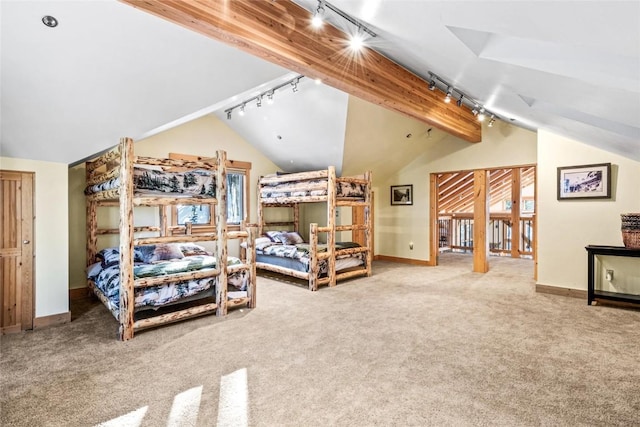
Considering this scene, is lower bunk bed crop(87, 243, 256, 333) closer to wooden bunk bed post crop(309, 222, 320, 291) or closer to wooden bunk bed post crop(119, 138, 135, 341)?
wooden bunk bed post crop(119, 138, 135, 341)

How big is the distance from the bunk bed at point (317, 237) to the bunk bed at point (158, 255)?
1188mm

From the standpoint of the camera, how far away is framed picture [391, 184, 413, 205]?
23.5 feet

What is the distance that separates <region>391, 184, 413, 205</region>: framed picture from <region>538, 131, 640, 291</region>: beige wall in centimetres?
274

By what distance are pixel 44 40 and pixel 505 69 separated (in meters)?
2.82

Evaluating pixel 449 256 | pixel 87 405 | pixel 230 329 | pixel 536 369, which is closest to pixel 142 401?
pixel 87 405

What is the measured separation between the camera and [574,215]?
4.41 m

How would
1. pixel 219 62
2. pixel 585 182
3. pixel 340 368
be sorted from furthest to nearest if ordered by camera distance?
pixel 585 182 < pixel 219 62 < pixel 340 368

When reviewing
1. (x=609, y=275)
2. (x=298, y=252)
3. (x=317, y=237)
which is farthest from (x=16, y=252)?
(x=609, y=275)

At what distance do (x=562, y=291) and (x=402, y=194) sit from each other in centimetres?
353

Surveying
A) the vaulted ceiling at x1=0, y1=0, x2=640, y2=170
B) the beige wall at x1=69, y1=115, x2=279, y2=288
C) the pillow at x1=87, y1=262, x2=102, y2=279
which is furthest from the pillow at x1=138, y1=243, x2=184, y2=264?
the vaulted ceiling at x1=0, y1=0, x2=640, y2=170

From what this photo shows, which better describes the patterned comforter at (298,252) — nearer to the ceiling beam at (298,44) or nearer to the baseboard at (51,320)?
the ceiling beam at (298,44)

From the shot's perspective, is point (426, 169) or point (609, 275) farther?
point (426, 169)

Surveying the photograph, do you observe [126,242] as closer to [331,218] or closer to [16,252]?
[16,252]

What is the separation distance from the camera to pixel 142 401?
2012 millimetres
